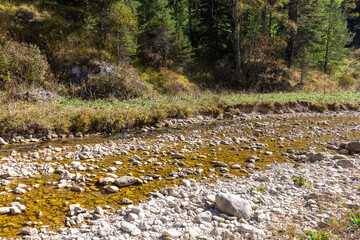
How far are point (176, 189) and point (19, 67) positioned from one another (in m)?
13.2

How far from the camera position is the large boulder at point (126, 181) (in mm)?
4930

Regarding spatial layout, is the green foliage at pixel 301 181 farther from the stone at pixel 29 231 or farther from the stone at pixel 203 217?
the stone at pixel 29 231

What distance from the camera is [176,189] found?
187 inches

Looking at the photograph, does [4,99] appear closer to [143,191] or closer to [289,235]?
[143,191]

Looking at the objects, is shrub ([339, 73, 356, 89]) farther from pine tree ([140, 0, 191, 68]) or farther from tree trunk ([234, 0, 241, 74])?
pine tree ([140, 0, 191, 68])

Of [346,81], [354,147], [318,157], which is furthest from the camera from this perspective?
[346,81]

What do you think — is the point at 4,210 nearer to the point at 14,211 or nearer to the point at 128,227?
the point at 14,211

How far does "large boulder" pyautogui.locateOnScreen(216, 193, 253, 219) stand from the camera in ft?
12.0

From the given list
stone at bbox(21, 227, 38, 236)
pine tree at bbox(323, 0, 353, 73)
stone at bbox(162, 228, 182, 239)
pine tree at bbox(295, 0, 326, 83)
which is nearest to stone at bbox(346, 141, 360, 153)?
stone at bbox(162, 228, 182, 239)

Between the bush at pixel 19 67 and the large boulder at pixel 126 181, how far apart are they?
33.2ft

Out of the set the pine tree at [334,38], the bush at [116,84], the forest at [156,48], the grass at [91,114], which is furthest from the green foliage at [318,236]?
the pine tree at [334,38]

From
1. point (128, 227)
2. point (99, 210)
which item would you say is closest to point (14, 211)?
point (99, 210)

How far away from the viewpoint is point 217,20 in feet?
77.7

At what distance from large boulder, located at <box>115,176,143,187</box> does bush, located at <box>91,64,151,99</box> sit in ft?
32.3
